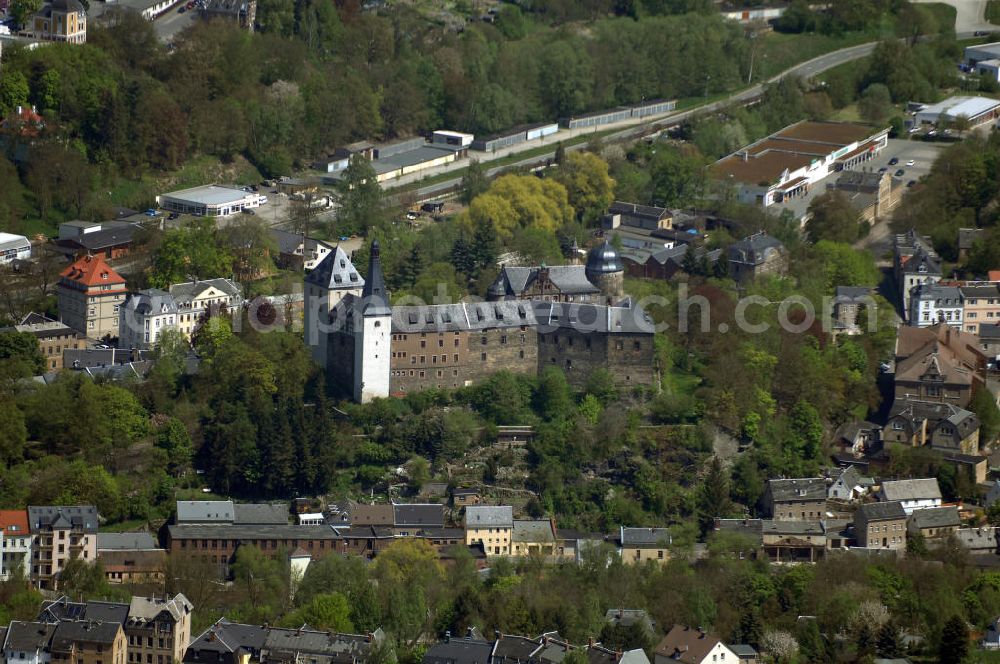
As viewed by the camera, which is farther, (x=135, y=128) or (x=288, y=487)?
(x=135, y=128)

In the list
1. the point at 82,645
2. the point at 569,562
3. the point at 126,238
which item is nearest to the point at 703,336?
the point at 569,562

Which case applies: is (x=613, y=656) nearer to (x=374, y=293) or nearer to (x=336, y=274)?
(x=374, y=293)

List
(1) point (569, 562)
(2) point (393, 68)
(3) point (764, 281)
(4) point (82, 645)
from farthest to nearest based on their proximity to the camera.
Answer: (2) point (393, 68)
(3) point (764, 281)
(1) point (569, 562)
(4) point (82, 645)

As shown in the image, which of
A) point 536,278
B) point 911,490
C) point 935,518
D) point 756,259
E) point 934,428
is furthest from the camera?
point 756,259

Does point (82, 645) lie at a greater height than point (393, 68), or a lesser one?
lesser

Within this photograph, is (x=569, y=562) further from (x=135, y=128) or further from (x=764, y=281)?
(x=135, y=128)

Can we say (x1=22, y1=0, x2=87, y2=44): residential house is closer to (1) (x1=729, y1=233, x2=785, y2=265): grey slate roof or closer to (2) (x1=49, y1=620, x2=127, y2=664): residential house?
(1) (x1=729, y1=233, x2=785, y2=265): grey slate roof

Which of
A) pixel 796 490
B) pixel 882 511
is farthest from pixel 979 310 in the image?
pixel 882 511
